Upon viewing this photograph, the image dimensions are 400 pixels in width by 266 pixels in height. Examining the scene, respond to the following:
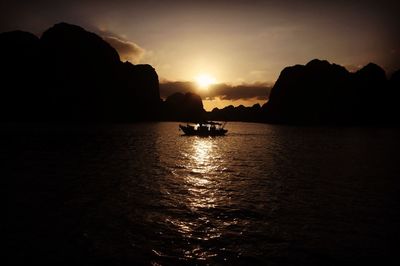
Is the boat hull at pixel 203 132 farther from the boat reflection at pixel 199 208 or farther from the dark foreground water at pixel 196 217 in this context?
the dark foreground water at pixel 196 217

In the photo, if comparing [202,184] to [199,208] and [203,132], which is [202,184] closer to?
[199,208]

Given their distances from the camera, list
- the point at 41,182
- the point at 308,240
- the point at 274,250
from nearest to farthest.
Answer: the point at 274,250 < the point at 308,240 < the point at 41,182

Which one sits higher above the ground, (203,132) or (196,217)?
(203,132)

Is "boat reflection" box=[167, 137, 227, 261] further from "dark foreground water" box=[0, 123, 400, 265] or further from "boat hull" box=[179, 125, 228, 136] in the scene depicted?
"boat hull" box=[179, 125, 228, 136]

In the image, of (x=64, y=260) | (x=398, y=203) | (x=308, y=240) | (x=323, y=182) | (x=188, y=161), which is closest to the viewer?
(x=64, y=260)

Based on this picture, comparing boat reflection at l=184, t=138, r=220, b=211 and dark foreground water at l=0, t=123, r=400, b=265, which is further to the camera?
boat reflection at l=184, t=138, r=220, b=211

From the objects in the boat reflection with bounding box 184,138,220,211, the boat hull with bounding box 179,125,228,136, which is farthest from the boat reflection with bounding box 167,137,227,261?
the boat hull with bounding box 179,125,228,136

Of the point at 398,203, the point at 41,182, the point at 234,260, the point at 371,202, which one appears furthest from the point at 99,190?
the point at 398,203

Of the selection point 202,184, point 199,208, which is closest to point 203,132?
point 202,184

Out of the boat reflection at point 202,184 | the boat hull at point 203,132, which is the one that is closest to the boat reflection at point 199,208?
the boat reflection at point 202,184

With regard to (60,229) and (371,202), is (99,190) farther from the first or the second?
(371,202)

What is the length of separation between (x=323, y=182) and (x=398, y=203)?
725 centimetres

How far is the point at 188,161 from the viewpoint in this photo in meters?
39.8

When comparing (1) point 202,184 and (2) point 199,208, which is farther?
(1) point 202,184
